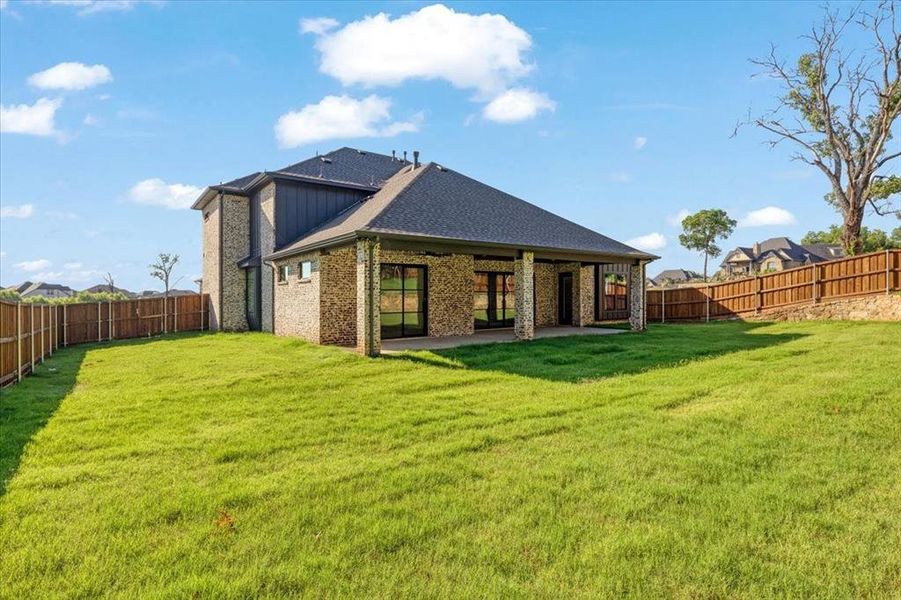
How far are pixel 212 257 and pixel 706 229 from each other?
58.5 metres

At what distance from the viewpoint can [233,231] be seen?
19766mm

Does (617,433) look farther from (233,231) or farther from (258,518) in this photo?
(233,231)

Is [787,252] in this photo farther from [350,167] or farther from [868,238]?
[350,167]

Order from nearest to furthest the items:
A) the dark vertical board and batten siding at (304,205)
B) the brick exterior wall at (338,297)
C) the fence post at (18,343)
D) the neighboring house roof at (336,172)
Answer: the fence post at (18,343) → the brick exterior wall at (338,297) → the dark vertical board and batten siding at (304,205) → the neighboring house roof at (336,172)

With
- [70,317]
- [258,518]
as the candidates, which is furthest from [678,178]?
[70,317]

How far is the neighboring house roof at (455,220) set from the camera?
12.2 meters

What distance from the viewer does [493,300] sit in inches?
690

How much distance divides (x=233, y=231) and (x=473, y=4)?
1372 cm

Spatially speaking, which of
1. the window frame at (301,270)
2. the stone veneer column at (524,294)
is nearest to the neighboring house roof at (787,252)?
the stone veneer column at (524,294)

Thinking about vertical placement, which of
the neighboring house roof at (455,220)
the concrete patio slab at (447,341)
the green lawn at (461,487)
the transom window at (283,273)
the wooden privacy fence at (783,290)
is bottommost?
the green lawn at (461,487)

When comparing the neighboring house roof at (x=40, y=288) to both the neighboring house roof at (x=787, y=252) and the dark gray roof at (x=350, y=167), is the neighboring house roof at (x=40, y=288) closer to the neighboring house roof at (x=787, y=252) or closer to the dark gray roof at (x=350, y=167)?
the dark gray roof at (x=350, y=167)

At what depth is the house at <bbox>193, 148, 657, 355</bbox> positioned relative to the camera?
41.4 ft

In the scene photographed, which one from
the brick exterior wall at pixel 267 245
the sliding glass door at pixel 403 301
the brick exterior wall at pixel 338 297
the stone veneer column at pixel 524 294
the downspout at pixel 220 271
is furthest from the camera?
the downspout at pixel 220 271

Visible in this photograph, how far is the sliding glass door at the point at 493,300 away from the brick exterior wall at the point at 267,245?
7.44 m
